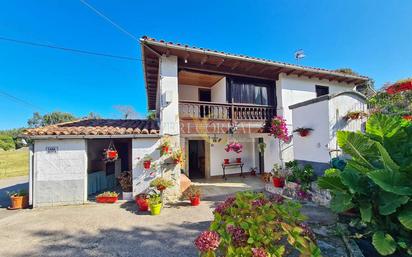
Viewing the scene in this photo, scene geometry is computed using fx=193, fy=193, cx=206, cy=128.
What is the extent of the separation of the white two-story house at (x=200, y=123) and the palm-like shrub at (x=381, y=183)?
130 inches

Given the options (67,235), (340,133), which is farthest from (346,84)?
(67,235)

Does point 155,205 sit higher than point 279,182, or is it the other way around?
point 279,182

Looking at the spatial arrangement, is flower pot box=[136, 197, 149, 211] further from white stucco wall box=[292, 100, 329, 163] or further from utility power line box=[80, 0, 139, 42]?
white stucco wall box=[292, 100, 329, 163]

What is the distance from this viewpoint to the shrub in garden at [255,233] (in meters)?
2.76

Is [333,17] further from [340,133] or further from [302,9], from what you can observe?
[340,133]

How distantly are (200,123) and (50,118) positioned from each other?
72.9 m

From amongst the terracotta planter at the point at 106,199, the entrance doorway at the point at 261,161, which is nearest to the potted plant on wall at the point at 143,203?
the terracotta planter at the point at 106,199

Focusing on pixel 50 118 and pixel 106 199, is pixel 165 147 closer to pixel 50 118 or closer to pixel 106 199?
pixel 106 199

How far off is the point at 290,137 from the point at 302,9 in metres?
6.50

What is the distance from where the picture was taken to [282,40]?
508 inches

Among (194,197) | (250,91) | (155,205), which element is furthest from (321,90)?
(155,205)

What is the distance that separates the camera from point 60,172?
8.07 meters

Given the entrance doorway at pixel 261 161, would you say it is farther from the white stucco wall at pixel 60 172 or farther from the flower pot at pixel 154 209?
the white stucco wall at pixel 60 172

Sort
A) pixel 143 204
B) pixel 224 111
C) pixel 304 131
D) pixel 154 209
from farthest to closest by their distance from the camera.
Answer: pixel 224 111, pixel 304 131, pixel 143 204, pixel 154 209
